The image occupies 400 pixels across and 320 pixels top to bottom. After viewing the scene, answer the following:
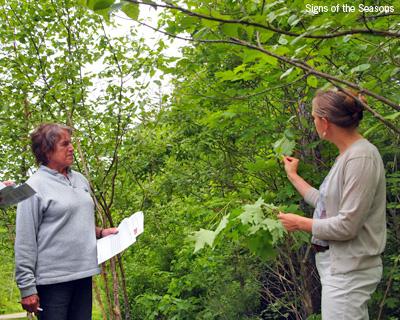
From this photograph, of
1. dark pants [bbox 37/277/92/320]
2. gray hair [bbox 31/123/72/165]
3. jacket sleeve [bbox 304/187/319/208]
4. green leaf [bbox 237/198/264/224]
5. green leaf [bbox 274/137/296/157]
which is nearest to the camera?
green leaf [bbox 237/198/264/224]

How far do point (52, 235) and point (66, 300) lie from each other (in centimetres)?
38

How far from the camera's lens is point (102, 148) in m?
4.68

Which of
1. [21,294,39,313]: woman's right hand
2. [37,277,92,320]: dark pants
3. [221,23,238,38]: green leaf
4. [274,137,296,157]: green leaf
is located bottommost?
[37,277,92,320]: dark pants

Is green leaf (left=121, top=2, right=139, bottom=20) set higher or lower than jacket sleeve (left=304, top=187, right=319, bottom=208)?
higher

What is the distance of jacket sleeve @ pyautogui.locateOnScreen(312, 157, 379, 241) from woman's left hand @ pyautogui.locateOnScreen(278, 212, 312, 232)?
12 cm

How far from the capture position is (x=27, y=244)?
2650 mm

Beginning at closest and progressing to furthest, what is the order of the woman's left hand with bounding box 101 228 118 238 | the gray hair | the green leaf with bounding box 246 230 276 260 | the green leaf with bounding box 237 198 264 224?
1. the green leaf with bounding box 237 198 264 224
2. the green leaf with bounding box 246 230 276 260
3. the gray hair
4. the woman's left hand with bounding box 101 228 118 238

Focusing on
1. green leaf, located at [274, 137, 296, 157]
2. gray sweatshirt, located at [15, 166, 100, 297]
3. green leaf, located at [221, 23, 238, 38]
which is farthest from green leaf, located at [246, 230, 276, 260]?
gray sweatshirt, located at [15, 166, 100, 297]

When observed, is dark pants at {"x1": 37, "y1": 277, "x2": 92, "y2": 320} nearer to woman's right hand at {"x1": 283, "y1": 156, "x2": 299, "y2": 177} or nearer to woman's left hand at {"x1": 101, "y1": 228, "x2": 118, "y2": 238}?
woman's left hand at {"x1": 101, "y1": 228, "x2": 118, "y2": 238}

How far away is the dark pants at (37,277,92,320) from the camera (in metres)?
2.71

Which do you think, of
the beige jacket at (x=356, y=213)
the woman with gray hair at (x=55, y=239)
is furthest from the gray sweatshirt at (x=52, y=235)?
the beige jacket at (x=356, y=213)

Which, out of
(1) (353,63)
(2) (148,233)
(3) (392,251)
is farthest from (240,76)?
(2) (148,233)

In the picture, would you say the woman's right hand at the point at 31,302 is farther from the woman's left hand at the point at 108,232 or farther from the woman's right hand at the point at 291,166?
the woman's right hand at the point at 291,166

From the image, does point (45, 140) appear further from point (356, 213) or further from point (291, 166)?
point (356, 213)
